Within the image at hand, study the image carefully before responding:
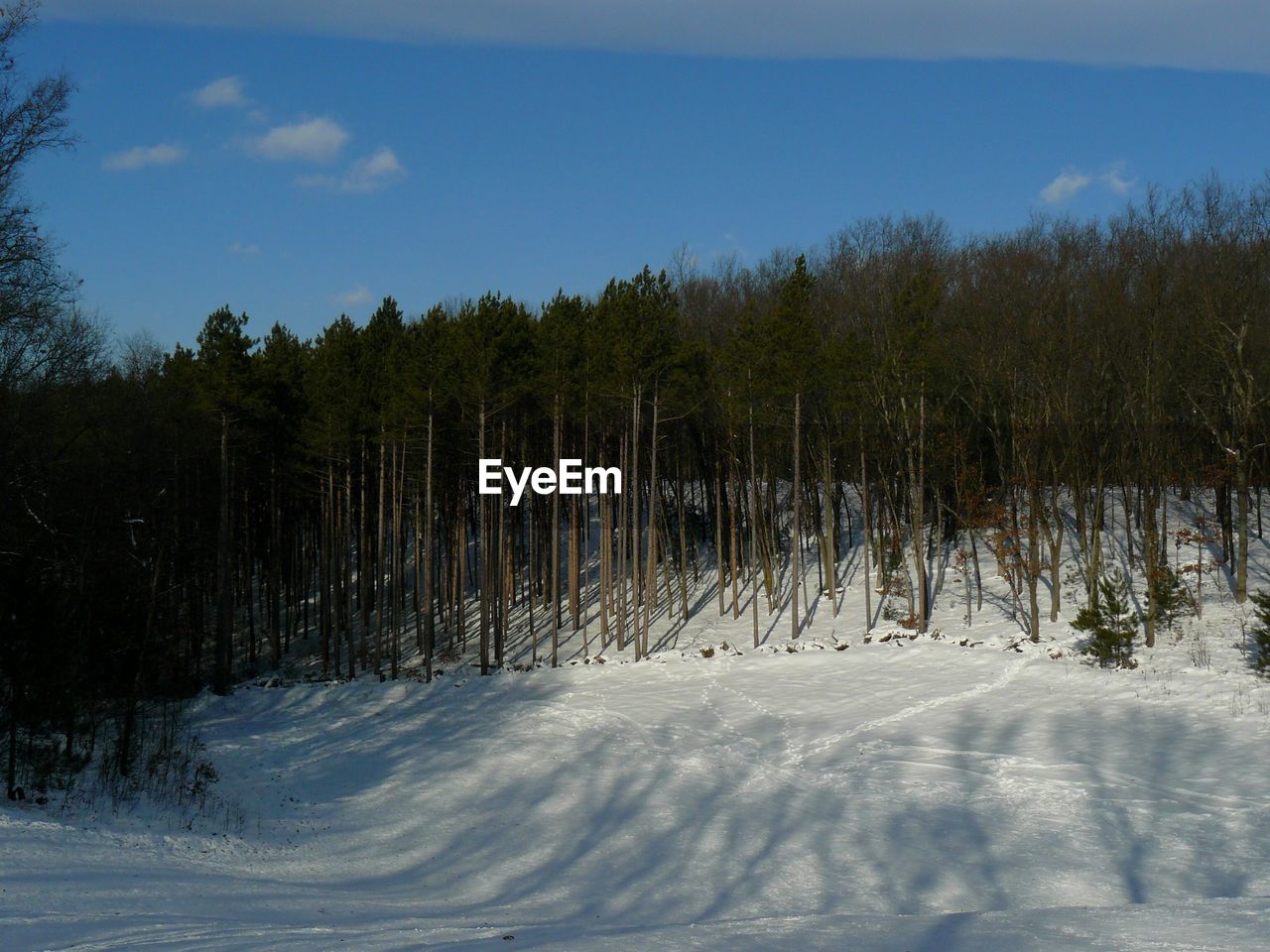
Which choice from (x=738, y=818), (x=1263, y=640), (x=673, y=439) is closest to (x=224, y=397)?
(x=673, y=439)

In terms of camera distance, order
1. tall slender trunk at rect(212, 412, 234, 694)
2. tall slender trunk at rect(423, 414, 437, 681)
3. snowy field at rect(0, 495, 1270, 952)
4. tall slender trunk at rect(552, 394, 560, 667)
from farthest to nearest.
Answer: tall slender trunk at rect(212, 412, 234, 694) → tall slender trunk at rect(423, 414, 437, 681) → tall slender trunk at rect(552, 394, 560, 667) → snowy field at rect(0, 495, 1270, 952)

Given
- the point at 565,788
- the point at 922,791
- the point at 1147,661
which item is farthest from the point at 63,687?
the point at 1147,661

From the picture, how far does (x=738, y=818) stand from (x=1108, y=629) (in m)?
12.6

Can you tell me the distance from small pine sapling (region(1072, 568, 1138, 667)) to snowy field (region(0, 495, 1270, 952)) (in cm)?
53

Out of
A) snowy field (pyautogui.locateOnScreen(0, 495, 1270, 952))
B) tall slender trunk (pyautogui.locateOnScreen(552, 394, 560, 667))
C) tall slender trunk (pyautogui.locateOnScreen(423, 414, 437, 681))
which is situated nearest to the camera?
snowy field (pyautogui.locateOnScreen(0, 495, 1270, 952))

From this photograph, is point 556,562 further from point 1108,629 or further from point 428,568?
point 1108,629

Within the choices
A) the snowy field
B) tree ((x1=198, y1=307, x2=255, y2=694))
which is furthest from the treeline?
the snowy field

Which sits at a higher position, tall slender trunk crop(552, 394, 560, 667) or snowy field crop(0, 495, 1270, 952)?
tall slender trunk crop(552, 394, 560, 667)

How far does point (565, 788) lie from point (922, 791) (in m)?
6.75

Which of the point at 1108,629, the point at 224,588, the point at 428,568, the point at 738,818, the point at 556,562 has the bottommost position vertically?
the point at 738,818

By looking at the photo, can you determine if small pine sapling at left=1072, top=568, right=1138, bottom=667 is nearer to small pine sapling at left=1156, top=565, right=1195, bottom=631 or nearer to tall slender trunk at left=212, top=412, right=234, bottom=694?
small pine sapling at left=1156, top=565, right=1195, bottom=631

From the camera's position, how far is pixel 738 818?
16906 mm

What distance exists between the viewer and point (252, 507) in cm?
4241

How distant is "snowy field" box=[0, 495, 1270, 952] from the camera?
1004cm
